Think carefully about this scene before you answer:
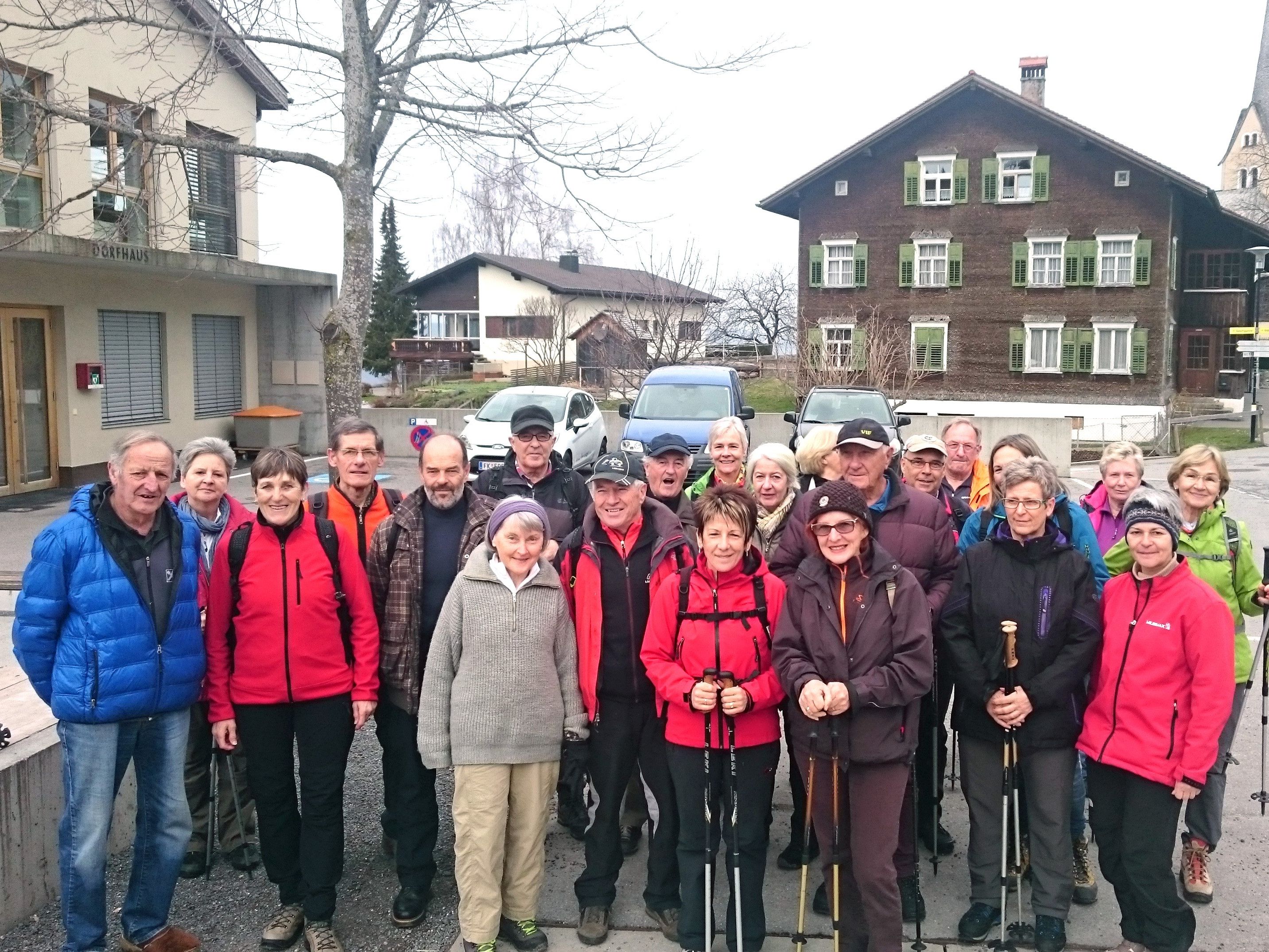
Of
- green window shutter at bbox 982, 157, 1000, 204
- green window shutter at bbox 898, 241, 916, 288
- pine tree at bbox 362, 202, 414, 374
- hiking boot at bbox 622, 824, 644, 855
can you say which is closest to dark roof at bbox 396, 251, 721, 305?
pine tree at bbox 362, 202, 414, 374

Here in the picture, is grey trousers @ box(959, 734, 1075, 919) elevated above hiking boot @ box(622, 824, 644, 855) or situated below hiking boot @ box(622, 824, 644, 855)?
above

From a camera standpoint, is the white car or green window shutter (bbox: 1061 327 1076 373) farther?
green window shutter (bbox: 1061 327 1076 373)

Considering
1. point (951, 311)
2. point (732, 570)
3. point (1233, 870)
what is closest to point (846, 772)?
point (732, 570)

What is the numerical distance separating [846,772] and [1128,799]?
3.50 ft

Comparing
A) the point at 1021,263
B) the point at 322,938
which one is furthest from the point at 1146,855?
the point at 1021,263

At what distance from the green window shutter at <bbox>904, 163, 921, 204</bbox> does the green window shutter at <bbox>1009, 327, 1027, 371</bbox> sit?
17.9 ft

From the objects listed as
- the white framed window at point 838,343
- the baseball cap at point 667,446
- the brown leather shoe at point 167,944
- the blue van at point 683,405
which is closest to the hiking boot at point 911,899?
the baseball cap at point 667,446

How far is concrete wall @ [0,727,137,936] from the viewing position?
4.16 meters

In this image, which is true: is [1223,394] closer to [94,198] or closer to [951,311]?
[951,311]

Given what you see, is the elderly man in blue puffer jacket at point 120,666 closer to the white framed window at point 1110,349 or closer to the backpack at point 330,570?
the backpack at point 330,570

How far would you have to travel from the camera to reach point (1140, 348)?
33.7 meters

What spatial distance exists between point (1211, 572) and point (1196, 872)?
1285 millimetres

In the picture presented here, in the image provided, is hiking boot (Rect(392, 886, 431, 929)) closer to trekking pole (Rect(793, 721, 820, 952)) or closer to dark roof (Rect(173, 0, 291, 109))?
trekking pole (Rect(793, 721, 820, 952))

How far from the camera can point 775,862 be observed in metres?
4.91
